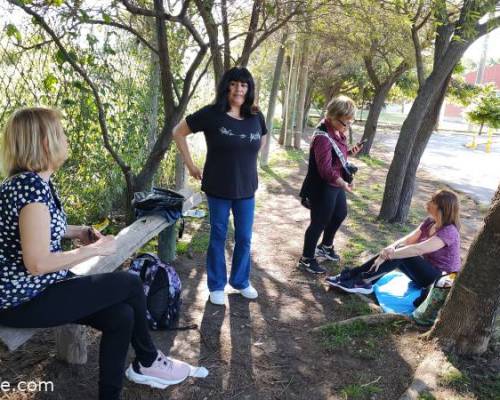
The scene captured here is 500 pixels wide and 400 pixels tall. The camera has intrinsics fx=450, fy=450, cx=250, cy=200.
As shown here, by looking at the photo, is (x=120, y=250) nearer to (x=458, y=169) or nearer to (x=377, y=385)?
(x=377, y=385)

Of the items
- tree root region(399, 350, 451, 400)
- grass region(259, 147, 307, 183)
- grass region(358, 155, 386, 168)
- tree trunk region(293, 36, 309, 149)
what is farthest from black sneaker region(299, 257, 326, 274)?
tree trunk region(293, 36, 309, 149)

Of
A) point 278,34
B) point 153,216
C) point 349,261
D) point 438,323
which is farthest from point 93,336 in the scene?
point 278,34

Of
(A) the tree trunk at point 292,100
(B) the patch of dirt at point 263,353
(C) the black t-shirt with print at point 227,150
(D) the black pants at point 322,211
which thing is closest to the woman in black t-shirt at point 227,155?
(C) the black t-shirt with print at point 227,150

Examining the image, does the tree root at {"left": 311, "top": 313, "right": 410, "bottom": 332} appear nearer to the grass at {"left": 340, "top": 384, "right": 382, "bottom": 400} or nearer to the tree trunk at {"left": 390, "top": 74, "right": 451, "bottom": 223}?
the grass at {"left": 340, "top": 384, "right": 382, "bottom": 400}

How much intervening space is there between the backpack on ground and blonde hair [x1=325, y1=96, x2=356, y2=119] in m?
2.01

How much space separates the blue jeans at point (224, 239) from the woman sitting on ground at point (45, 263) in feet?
3.97

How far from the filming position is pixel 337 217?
4566 millimetres

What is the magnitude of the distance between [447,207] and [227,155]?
172 cm

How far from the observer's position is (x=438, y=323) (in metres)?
2.96

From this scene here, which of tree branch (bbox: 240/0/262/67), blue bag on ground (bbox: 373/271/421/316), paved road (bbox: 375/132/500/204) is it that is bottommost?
paved road (bbox: 375/132/500/204)

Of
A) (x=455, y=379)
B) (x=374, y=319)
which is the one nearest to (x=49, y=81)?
(x=374, y=319)

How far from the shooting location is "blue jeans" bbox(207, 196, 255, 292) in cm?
346

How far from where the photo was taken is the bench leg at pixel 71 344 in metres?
2.65

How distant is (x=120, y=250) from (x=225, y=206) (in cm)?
85
